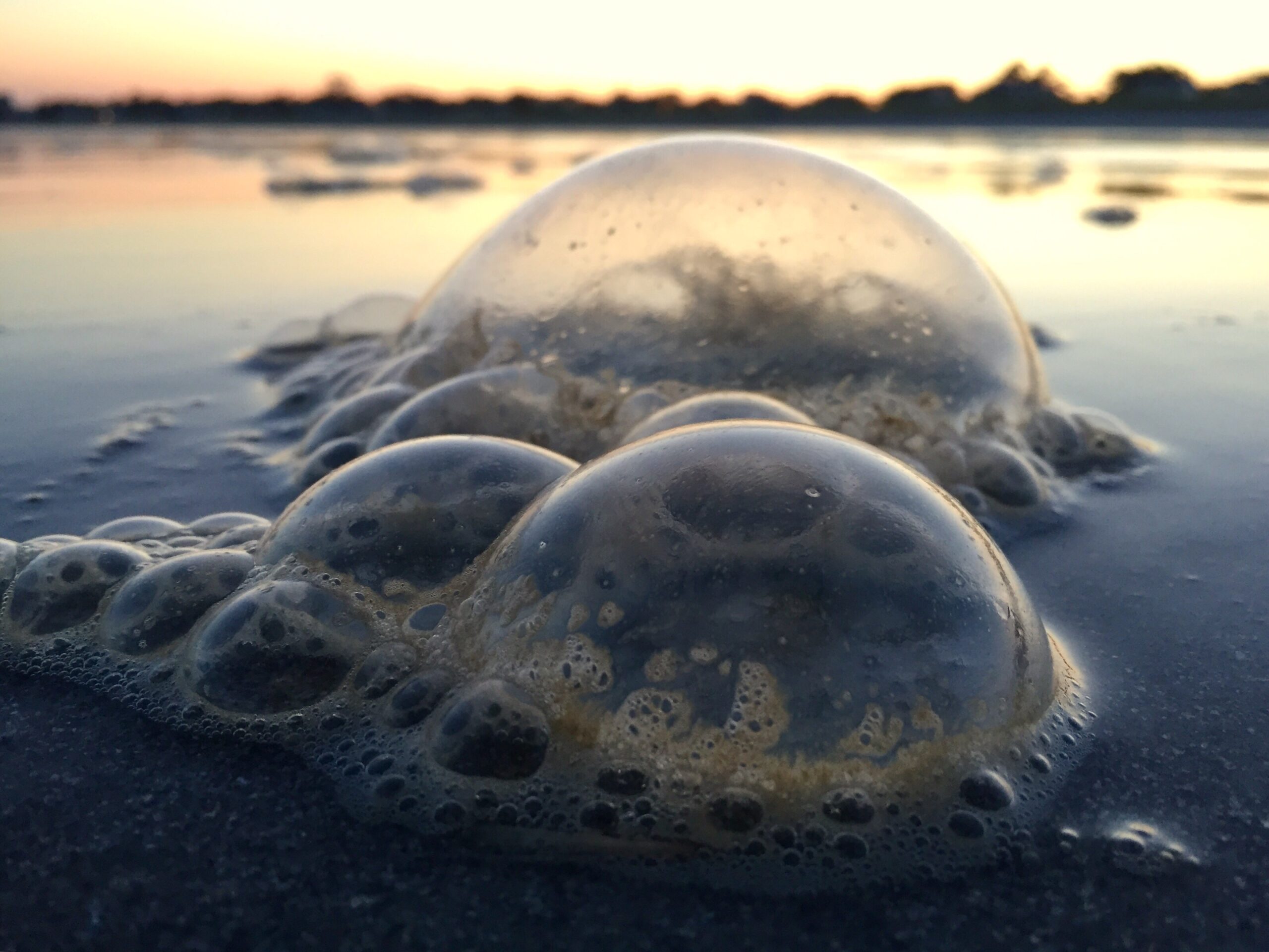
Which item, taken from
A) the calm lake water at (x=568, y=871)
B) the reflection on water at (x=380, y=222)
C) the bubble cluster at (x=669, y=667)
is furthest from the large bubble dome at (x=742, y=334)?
the bubble cluster at (x=669, y=667)

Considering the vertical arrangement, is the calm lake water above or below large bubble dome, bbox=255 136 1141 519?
below

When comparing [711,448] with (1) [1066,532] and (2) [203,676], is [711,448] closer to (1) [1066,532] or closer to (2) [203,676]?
(2) [203,676]

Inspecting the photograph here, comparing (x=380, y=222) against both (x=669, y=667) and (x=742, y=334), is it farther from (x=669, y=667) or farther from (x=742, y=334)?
(x=669, y=667)

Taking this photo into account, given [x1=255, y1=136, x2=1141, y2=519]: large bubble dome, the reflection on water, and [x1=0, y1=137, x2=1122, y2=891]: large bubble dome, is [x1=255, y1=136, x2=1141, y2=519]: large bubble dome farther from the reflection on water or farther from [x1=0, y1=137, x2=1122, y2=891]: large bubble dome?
the reflection on water

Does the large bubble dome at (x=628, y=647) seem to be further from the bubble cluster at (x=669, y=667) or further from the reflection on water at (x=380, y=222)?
the reflection on water at (x=380, y=222)

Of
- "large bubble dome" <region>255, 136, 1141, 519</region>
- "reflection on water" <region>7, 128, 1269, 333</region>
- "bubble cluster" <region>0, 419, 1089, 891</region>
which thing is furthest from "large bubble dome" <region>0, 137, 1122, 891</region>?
"reflection on water" <region>7, 128, 1269, 333</region>

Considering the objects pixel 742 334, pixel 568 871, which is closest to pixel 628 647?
pixel 568 871
